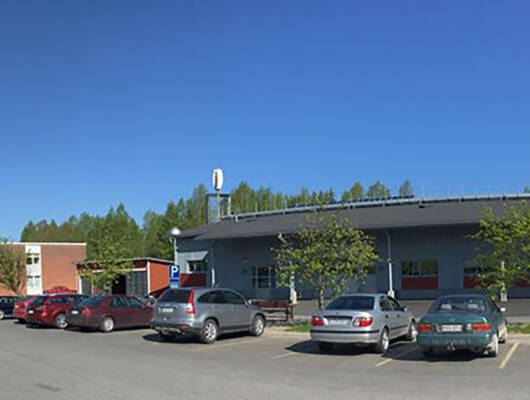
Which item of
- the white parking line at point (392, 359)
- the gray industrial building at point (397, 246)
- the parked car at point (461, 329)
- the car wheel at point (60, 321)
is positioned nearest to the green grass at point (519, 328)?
the white parking line at point (392, 359)

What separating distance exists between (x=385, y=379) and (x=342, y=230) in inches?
440

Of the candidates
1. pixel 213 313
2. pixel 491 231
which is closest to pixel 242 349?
pixel 213 313

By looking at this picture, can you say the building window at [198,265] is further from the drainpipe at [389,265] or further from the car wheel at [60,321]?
the car wheel at [60,321]

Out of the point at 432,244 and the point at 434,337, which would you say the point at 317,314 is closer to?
the point at 434,337

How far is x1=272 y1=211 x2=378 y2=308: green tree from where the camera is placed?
21828mm

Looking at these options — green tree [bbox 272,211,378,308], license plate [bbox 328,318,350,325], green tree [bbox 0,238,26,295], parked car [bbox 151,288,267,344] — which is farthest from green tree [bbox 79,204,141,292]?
license plate [bbox 328,318,350,325]

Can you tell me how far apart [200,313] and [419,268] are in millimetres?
23690

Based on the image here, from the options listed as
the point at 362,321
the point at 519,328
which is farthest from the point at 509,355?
the point at 519,328

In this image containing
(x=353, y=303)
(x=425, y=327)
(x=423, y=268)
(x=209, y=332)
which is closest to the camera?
(x=425, y=327)

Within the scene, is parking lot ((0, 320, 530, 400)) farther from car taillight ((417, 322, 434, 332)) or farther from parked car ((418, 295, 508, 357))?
car taillight ((417, 322, 434, 332))

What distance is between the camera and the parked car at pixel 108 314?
22719mm

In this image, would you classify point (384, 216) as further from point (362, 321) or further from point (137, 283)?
point (362, 321)

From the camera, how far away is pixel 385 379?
463 inches

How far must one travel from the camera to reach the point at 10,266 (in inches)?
2247
